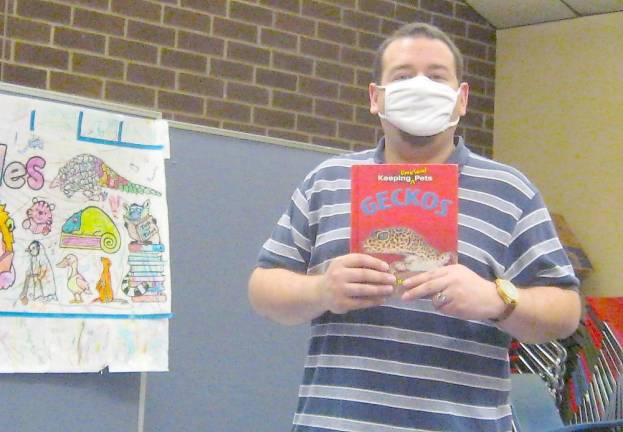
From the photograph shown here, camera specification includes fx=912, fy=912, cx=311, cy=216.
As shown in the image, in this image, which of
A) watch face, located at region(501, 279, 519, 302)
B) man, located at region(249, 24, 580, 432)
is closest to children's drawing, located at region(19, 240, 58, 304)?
man, located at region(249, 24, 580, 432)

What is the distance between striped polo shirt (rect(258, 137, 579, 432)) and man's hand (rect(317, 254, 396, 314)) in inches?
3.3

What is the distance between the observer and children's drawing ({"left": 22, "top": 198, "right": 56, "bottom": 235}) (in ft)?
7.39

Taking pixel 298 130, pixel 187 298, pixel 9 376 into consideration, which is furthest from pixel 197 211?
pixel 298 130

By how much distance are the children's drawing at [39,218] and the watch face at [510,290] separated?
4.39 feet

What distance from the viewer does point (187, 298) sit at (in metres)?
2.55

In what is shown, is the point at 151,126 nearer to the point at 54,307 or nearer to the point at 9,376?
the point at 54,307

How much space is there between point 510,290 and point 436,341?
133 millimetres

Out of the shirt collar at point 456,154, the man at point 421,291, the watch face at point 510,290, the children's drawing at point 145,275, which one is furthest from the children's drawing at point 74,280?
the watch face at point 510,290

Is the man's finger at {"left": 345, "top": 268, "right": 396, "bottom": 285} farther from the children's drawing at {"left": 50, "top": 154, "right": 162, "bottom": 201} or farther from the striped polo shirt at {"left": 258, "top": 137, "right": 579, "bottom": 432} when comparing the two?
the children's drawing at {"left": 50, "top": 154, "right": 162, "bottom": 201}

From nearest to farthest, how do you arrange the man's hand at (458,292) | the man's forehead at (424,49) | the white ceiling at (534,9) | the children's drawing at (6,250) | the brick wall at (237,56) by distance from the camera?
1. the man's hand at (458,292)
2. the man's forehead at (424,49)
3. the children's drawing at (6,250)
4. the brick wall at (237,56)
5. the white ceiling at (534,9)

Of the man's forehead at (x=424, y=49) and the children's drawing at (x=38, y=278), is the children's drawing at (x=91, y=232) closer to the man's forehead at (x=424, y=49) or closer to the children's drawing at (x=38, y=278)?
the children's drawing at (x=38, y=278)

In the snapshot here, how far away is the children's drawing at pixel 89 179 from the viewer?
2316 mm

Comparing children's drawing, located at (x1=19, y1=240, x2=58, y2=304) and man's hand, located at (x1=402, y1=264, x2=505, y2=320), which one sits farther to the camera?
children's drawing, located at (x1=19, y1=240, x2=58, y2=304)

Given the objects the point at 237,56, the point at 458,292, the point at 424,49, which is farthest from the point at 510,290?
the point at 237,56
